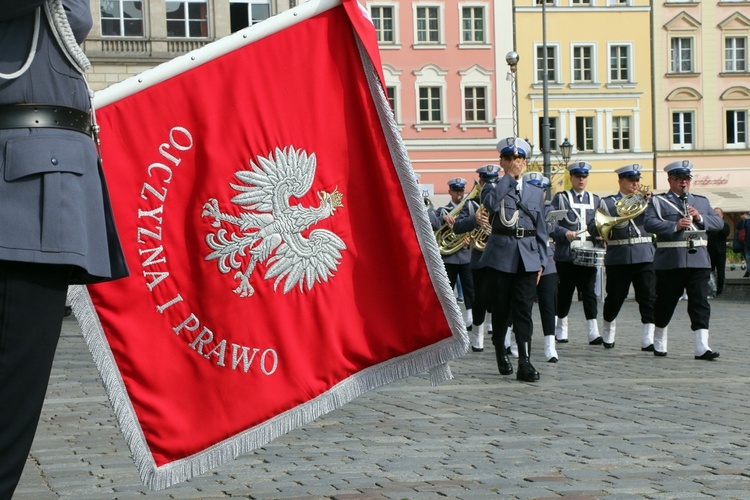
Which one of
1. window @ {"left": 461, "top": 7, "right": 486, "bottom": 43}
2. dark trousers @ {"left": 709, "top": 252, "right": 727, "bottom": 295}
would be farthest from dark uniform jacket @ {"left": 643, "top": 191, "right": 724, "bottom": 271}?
window @ {"left": 461, "top": 7, "right": 486, "bottom": 43}

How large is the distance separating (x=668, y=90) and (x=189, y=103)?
5909 centimetres

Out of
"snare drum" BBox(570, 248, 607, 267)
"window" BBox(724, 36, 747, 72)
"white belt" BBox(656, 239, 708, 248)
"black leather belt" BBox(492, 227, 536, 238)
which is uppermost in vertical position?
"window" BBox(724, 36, 747, 72)

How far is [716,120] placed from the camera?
6194cm

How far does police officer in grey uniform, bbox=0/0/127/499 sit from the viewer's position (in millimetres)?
3363

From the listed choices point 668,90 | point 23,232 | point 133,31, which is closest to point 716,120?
point 668,90

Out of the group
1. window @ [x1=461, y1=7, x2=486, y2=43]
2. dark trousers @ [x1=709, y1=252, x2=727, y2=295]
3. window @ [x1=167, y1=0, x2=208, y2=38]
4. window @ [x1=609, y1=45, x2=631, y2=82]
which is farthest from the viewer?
window @ [x1=609, y1=45, x2=631, y2=82]

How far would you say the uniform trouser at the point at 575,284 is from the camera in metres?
15.8

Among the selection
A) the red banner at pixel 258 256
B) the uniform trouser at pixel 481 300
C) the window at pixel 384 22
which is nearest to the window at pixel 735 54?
the window at pixel 384 22

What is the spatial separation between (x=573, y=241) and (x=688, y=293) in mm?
2904

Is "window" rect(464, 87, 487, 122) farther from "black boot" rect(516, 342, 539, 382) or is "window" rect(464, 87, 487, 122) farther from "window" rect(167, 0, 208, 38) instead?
"black boot" rect(516, 342, 539, 382)

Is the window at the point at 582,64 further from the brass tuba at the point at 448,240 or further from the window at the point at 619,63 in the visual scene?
the brass tuba at the point at 448,240

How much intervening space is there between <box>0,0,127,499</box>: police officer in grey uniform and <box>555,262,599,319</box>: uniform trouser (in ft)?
41.7

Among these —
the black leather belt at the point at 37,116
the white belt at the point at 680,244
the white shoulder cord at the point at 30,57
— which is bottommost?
the white belt at the point at 680,244

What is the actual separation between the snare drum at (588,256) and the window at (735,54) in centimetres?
4910
